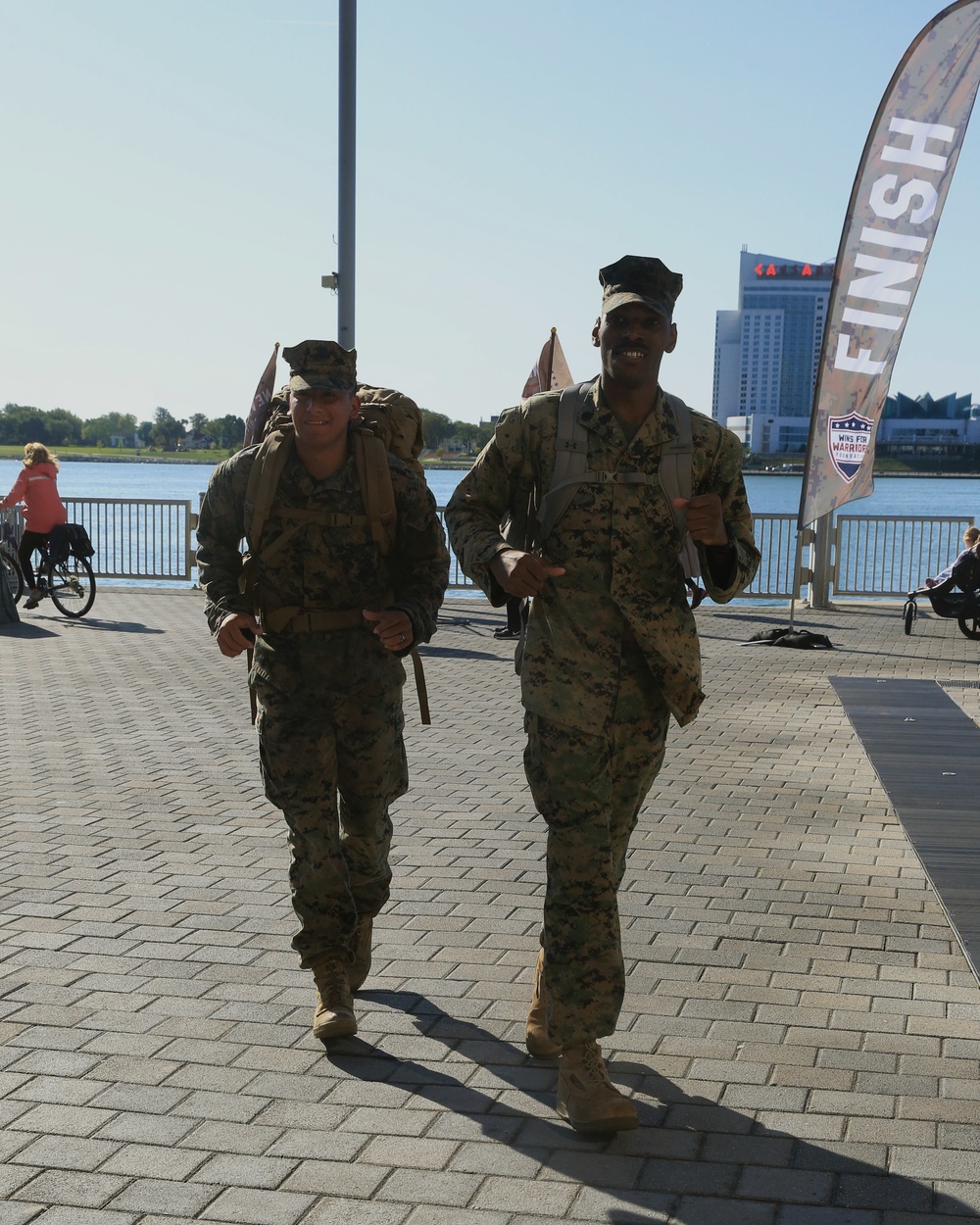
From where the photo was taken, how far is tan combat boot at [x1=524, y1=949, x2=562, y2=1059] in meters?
4.22

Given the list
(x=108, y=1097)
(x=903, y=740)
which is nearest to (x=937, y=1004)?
(x=108, y=1097)

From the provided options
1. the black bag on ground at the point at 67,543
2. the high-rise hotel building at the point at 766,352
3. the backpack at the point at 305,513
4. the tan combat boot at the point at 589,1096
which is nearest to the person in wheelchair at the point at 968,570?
the black bag on ground at the point at 67,543

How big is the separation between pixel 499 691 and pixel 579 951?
7740 millimetres

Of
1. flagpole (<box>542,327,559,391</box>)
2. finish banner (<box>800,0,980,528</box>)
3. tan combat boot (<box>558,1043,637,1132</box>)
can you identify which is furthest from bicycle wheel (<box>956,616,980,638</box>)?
tan combat boot (<box>558,1043,637,1132</box>)

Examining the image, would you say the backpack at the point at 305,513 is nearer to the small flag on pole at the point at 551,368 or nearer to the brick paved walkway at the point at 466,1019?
the brick paved walkway at the point at 466,1019

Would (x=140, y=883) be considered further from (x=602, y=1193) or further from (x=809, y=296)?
(x=809, y=296)

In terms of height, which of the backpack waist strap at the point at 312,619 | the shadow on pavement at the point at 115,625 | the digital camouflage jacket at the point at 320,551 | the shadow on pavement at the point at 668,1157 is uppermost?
the digital camouflage jacket at the point at 320,551

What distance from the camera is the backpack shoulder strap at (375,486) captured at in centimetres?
439

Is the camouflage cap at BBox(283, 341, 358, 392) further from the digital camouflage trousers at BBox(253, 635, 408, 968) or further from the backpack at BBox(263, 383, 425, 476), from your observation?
the digital camouflage trousers at BBox(253, 635, 408, 968)

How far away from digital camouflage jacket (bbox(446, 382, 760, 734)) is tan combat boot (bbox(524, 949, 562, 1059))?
0.82 meters

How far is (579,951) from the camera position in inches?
153

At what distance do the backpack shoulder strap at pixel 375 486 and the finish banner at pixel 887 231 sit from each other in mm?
10447

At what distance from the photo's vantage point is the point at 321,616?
439 centimetres

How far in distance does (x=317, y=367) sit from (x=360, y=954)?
1806 millimetres
